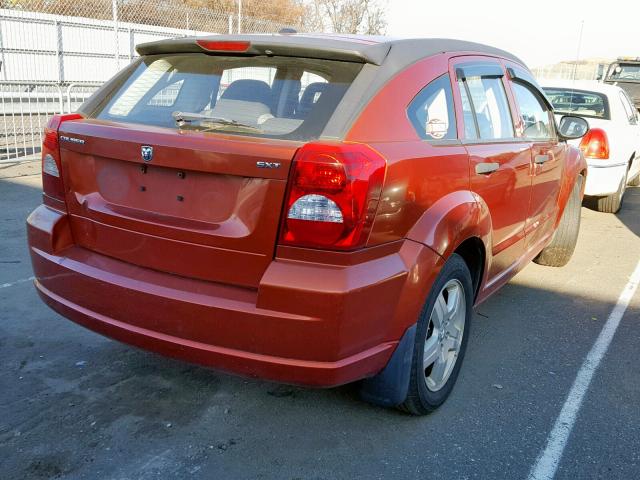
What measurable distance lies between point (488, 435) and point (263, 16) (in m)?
17.1

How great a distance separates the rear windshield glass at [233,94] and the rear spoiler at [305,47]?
3cm

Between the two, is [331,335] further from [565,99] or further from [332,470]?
[565,99]

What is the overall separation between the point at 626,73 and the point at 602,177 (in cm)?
1096

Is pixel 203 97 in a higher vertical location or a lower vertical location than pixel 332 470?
higher

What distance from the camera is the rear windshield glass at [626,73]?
1644 centimetres

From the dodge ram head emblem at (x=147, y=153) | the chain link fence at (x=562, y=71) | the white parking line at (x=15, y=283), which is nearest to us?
the dodge ram head emblem at (x=147, y=153)

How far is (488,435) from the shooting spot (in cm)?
298

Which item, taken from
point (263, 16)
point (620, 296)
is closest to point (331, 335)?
point (620, 296)

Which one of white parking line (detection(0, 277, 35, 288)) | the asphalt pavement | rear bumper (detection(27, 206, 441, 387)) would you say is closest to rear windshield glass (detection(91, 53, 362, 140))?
rear bumper (detection(27, 206, 441, 387))

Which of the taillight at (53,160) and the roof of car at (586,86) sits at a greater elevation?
the roof of car at (586,86)

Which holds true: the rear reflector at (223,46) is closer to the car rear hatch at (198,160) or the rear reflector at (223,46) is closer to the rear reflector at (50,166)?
the car rear hatch at (198,160)

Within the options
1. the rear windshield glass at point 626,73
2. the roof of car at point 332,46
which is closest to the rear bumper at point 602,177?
the roof of car at point 332,46

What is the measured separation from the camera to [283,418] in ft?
10.0

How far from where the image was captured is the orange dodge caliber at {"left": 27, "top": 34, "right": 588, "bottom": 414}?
7.75 feet
